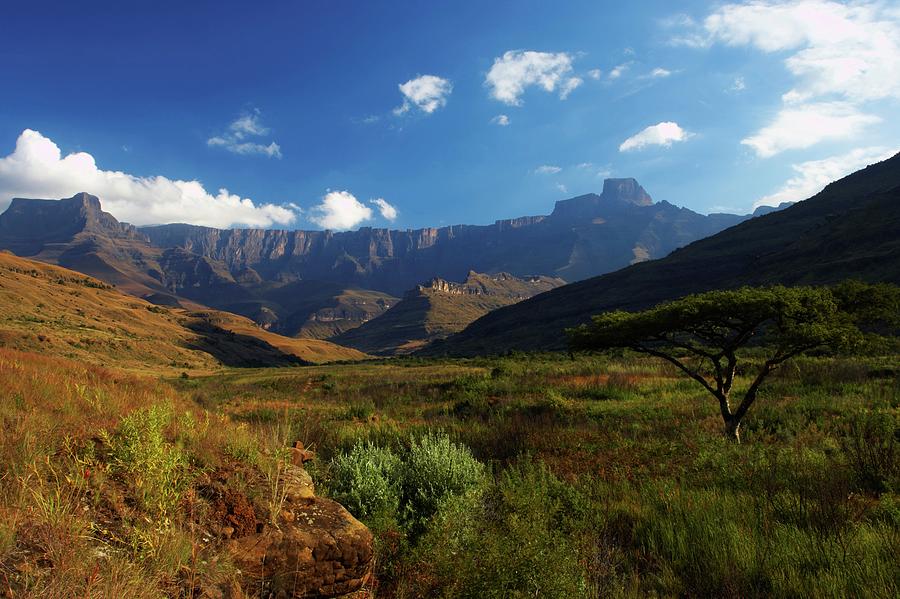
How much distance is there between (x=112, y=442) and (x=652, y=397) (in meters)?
16.3

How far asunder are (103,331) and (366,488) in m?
85.0

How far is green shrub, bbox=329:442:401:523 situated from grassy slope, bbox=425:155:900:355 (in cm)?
6939

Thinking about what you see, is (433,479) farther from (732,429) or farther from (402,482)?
(732,429)

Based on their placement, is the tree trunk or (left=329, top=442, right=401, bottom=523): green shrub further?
the tree trunk

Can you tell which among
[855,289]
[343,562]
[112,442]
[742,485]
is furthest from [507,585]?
[855,289]

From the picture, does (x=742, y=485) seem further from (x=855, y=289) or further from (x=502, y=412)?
(x=502, y=412)

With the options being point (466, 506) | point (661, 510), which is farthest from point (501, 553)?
point (661, 510)

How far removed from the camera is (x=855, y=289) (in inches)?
368

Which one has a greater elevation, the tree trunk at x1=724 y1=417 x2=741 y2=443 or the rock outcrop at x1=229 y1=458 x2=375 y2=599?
the rock outcrop at x1=229 y1=458 x2=375 y2=599

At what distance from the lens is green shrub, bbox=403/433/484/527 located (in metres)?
6.05

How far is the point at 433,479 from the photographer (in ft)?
21.2

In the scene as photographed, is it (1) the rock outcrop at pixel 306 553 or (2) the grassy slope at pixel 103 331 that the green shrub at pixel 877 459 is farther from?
(2) the grassy slope at pixel 103 331

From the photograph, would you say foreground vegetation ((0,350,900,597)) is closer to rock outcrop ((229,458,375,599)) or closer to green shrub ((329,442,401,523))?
green shrub ((329,442,401,523))

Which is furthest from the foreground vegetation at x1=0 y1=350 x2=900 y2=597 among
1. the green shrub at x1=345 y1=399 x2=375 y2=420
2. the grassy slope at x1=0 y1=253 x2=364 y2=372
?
the grassy slope at x1=0 y1=253 x2=364 y2=372
